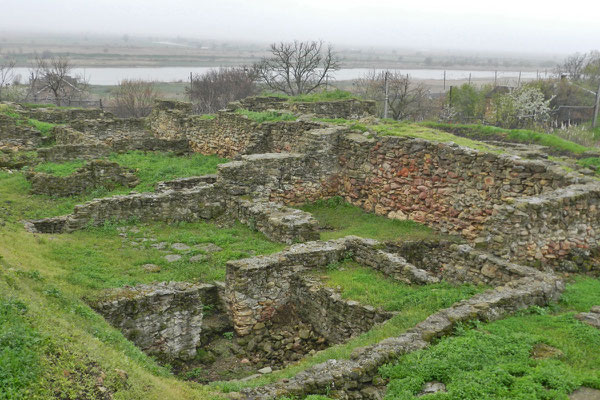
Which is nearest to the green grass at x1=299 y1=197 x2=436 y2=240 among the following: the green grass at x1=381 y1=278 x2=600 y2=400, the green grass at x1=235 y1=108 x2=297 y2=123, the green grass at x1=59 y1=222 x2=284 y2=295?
the green grass at x1=59 y1=222 x2=284 y2=295

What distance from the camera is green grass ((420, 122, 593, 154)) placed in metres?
25.6

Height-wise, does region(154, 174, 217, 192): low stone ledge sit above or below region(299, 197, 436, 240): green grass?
above

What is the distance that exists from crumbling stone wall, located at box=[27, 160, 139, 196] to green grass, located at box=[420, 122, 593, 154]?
68.9ft

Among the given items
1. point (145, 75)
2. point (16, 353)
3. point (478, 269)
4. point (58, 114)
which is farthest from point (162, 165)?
point (145, 75)

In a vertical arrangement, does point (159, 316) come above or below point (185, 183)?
below

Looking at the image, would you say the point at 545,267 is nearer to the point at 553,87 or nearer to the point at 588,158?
the point at 588,158

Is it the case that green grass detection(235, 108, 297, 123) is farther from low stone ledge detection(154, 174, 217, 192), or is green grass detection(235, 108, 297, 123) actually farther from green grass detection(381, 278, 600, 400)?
green grass detection(381, 278, 600, 400)

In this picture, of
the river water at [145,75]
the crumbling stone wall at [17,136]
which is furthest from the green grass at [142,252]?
the river water at [145,75]

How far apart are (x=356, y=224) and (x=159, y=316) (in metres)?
7.06

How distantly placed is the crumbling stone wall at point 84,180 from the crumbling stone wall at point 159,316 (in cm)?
846

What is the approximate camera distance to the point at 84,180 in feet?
55.8

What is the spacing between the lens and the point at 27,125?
23594 mm

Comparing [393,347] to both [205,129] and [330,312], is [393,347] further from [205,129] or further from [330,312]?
[205,129]

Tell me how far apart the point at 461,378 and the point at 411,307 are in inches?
105
